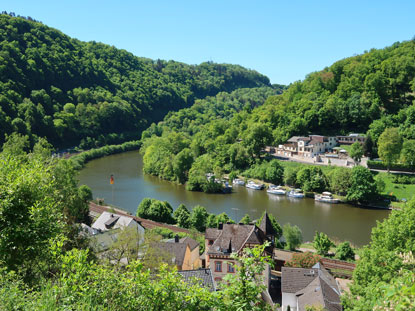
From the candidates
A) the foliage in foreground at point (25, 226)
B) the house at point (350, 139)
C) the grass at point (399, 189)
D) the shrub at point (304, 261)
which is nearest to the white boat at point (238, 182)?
the grass at point (399, 189)

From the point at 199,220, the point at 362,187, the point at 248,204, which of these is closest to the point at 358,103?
the point at 362,187

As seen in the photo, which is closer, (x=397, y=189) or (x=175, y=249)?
(x=175, y=249)

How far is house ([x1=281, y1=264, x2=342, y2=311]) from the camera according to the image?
650 inches

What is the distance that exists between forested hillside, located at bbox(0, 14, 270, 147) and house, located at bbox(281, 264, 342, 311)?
5568 centimetres

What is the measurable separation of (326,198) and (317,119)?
2426 centimetres

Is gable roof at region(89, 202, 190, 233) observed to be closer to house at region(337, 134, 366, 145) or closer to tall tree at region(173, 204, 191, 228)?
tall tree at region(173, 204, 191, 228)

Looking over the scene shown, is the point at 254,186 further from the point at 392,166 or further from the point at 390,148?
the point at 392,166

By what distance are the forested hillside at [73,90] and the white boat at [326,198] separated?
5019 centimetres

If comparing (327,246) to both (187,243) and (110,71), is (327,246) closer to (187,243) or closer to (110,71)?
(187,243)

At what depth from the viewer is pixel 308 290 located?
17797mm

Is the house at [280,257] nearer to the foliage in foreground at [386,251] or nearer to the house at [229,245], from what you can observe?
the house at [229,245]

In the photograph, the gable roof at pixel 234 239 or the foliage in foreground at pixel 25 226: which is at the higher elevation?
the foliage in foreground at pixel 25 226

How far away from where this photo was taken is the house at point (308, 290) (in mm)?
16500

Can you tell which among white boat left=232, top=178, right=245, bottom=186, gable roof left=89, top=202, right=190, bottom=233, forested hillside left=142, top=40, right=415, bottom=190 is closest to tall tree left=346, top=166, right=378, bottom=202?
forested hillside left=142, top=40, right=415, bottom=190
